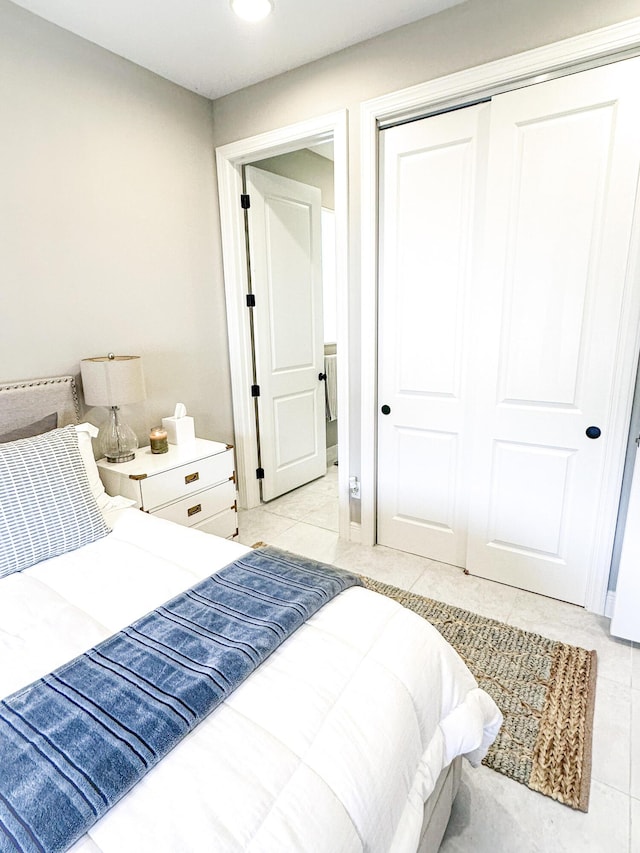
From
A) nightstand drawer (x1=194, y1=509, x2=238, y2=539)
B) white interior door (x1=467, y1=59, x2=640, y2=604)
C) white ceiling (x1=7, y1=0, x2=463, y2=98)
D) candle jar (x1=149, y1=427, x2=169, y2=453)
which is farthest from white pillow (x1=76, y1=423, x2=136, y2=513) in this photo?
white ceiling (x1=7, y1=0, x2=463, y2=98)

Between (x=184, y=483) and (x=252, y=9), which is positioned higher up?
(x=252, y=9)

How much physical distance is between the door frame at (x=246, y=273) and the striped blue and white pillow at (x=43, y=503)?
1.45 m

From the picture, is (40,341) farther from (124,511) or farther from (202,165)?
(202,165)

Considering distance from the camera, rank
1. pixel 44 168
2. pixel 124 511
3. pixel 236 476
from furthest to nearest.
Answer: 1. pixel 236 476
2. pixel 44 168
3. pixel 124 511

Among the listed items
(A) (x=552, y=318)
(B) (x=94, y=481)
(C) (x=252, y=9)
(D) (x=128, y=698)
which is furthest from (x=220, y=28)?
(D) (x=128, y=698)

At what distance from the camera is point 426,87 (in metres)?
2.12

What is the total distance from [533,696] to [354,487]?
4.57 feet

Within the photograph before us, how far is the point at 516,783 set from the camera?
55.0 inches

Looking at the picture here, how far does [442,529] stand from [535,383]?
0.94 metres

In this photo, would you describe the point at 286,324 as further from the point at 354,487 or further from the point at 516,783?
the point at 516,783

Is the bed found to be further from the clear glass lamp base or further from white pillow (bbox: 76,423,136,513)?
the clear glass lamp base

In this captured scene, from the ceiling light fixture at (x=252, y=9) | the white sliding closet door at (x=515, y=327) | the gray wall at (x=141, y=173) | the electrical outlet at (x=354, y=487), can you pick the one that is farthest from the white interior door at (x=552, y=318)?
the ceiling light fixture at (x=252, y=9)

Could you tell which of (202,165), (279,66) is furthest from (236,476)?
(279,66)

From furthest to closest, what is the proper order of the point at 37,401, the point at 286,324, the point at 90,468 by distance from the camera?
the point at 286,324 → the point at 37,401 → the point at 90,468
